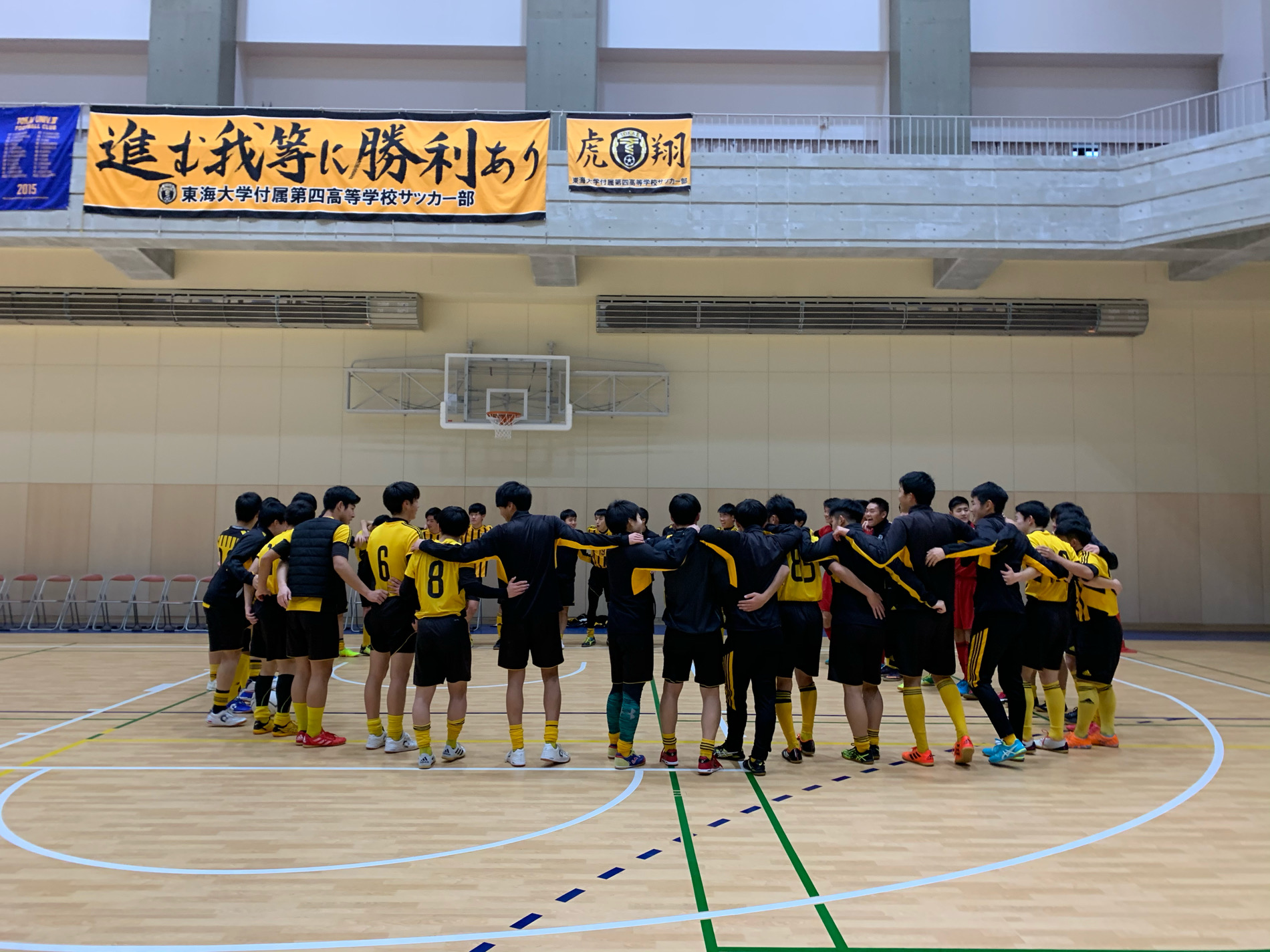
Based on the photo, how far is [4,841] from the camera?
4.41m

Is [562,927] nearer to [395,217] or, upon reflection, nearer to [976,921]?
[976,921]

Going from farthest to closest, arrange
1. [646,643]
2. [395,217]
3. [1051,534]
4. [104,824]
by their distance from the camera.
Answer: [395,217]
[1051,534]
[646,643]
[104,824]

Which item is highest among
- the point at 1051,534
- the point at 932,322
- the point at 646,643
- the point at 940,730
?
the point at 932,322

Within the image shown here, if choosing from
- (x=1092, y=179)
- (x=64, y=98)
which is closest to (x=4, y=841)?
(x=1092, y=179)

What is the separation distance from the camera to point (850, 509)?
7137 millimetres

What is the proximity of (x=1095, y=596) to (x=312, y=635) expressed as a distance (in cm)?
643

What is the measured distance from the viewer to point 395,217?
12672 millimetres

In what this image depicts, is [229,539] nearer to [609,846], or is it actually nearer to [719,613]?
[719,613]

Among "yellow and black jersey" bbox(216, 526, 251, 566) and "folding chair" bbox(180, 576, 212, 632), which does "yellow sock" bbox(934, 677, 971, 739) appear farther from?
"folding chair" bbox(180, 576, 212, 632)

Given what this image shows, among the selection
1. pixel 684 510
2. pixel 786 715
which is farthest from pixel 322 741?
pixel 786 715

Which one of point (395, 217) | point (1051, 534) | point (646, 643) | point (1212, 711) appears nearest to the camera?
point (646, 643)

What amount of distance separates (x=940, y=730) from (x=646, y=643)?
3.38 m

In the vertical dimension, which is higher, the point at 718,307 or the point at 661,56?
the point at 661,56

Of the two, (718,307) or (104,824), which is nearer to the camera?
(104,824)
